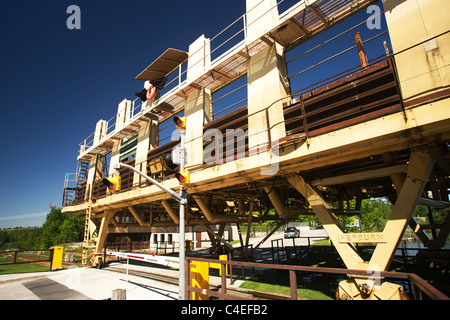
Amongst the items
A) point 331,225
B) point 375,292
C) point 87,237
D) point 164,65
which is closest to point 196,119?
point 164,65

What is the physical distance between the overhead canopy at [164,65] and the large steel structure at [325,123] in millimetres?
76

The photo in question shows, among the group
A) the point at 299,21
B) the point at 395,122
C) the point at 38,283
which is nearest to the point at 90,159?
the point at 38,283

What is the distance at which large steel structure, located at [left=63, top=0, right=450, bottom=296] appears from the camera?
5.04m

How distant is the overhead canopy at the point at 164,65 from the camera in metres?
12.9

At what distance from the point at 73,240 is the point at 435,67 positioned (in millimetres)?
55787

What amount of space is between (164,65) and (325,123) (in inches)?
409

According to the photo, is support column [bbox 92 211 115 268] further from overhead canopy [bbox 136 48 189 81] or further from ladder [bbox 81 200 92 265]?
overhead canopy [bbox 136 48 189 81]

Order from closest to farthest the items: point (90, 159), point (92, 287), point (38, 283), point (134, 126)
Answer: point (92, 287) → point (38, 283) → point (134, 126) → point (90, 159)

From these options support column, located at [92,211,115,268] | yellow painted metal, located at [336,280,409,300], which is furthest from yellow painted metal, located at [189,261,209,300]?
support column, located at [92,211,115,268]

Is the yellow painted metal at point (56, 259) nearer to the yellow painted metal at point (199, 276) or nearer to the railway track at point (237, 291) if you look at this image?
the railway track at point (237, 291)

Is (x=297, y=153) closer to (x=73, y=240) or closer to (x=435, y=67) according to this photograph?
(x=435, y=67)

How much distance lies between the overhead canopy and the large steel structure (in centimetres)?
8

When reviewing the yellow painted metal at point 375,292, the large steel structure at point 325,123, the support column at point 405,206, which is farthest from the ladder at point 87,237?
the support column at point 405,206
